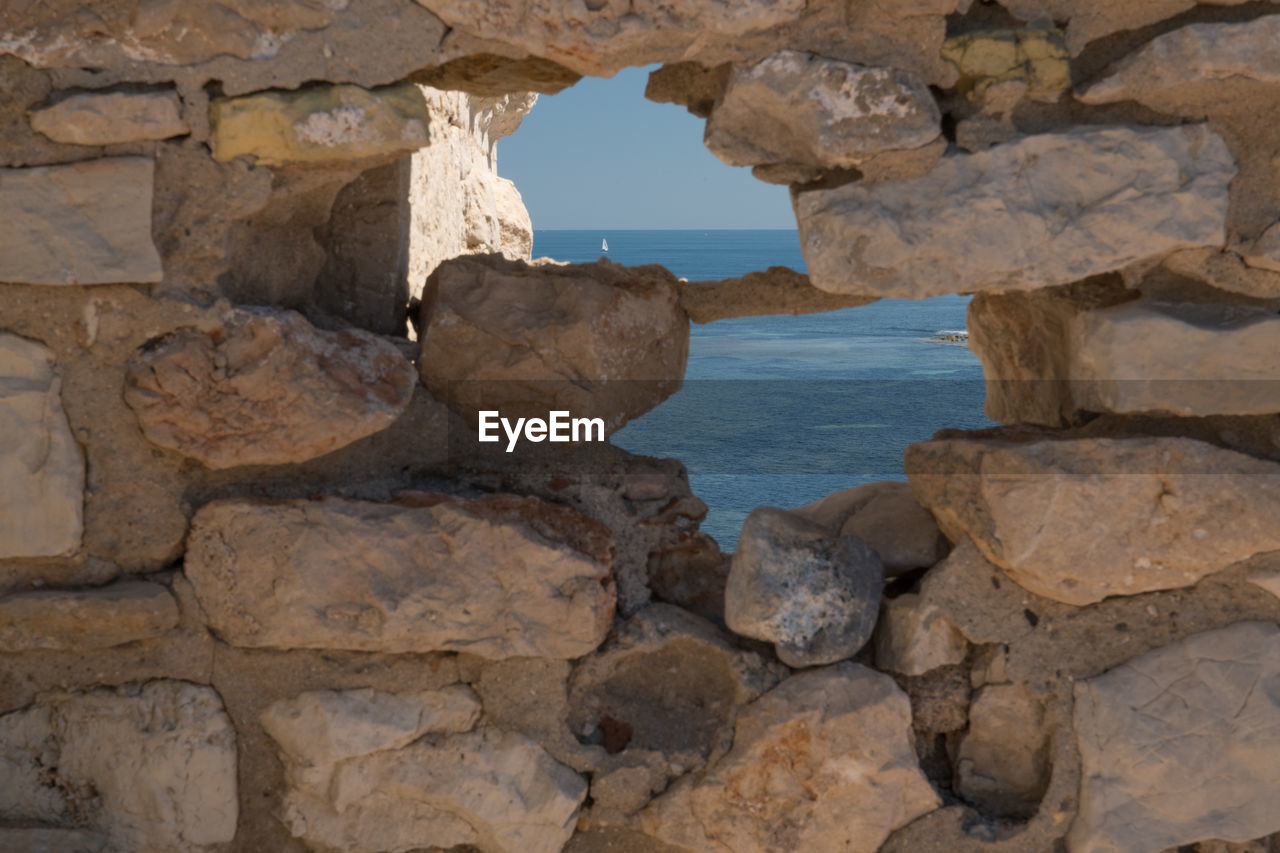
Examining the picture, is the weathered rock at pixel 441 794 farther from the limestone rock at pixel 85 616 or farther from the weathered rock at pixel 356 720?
the limestone rock at pixel 85 616

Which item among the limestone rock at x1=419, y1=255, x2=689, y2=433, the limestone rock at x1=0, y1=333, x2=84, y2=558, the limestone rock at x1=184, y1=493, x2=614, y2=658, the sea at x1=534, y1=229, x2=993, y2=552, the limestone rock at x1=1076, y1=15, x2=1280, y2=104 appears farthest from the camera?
the sea at x1=534, y1=229, x2=993, y2=552

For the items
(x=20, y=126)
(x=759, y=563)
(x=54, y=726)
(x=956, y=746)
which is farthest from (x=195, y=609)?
(x=956, y=746)

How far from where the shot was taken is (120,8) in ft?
5.83

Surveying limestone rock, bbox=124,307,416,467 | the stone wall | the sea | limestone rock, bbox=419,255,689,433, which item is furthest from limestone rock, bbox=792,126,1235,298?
the sea

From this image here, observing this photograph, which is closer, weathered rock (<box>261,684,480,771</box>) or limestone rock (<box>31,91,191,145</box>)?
limestone rock (<box>31,91,191,145</box>)

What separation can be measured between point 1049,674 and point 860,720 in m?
0.35

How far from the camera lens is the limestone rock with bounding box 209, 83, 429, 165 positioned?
5.93 ft

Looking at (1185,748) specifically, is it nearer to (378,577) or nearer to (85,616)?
(378,577)

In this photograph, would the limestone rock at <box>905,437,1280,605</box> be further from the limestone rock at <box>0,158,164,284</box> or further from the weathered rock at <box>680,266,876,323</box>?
the limestone rock at <box>0,158,164,284</box>

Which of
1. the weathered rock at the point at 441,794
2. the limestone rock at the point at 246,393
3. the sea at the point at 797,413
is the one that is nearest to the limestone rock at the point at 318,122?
the limestone rock at the point at 246,393

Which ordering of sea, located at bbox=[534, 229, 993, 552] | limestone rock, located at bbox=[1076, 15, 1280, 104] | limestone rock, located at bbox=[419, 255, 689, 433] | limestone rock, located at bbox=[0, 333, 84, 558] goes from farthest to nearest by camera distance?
sea, located at bbox=[534, 229, 993, 552] → limestone rock, located at bbox=[419, 255, 689, 433] → limestone rock, located at bbox=[0, 333, 84, 558] → limestone rock, located at bbox=[1076, 15, 1280, 104]

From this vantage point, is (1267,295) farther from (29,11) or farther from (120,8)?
(29,11)

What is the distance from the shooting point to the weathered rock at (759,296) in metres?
2.25

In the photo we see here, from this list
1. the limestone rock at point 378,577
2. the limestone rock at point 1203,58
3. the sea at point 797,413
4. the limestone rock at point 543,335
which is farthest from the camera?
the sea at point 797,413
